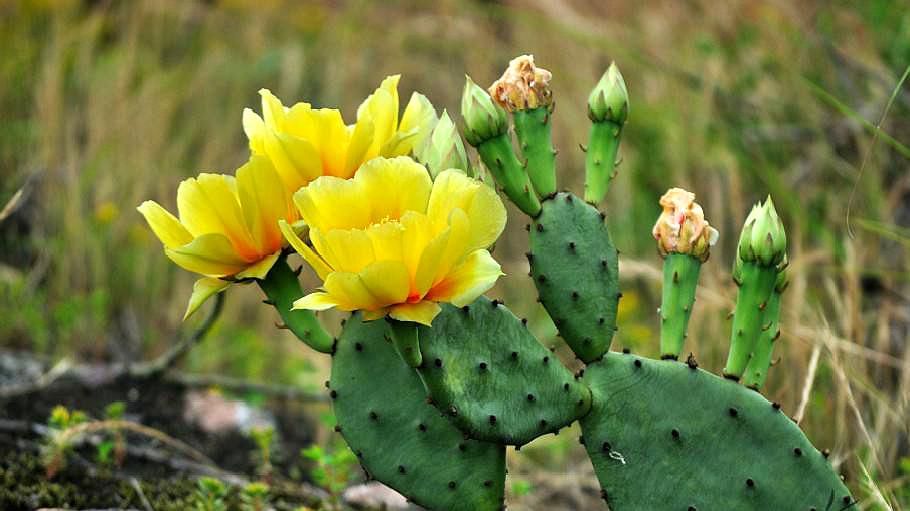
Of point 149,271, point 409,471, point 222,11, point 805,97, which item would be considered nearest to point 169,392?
point 149,271

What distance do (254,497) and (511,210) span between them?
2.71 meters

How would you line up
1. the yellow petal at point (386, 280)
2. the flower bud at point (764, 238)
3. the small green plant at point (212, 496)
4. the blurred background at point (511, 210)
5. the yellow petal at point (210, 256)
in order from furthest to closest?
the blurred background at point (511, 210), the small green plant at point (212, 496), the flower bud at point (764, 238), the yellow petal at point (210, 256), the yellow petal at point (386, 280)

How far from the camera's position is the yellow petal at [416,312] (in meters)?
1.06

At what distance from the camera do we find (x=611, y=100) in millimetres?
1334

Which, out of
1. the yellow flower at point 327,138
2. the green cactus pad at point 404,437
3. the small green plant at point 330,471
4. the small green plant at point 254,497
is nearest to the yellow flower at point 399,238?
the yellow flower at point 327,138

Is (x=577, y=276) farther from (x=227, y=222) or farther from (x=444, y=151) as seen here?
(x=227, y=222)

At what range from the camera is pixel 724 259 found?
11.5ft

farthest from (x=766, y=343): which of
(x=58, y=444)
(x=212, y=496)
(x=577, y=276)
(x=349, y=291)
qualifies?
(x=58, y=444)

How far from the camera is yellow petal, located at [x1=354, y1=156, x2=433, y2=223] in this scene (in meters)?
1.11

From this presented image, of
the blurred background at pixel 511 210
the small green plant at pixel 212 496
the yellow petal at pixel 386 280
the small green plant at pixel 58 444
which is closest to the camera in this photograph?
the yellow petal at pixel 386 280

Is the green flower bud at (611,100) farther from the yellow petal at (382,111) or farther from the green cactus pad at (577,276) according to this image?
the yellow petal at (382,111)

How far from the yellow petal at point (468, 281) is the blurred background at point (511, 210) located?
2.26 feet

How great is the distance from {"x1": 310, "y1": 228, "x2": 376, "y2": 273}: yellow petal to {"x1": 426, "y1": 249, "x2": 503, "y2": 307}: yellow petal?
0.27ft

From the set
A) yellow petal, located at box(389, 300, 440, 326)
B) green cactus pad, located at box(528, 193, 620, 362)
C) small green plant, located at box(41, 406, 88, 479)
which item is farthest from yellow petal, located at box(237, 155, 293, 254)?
small green plant, located at box(41, 406, 88, 479)
